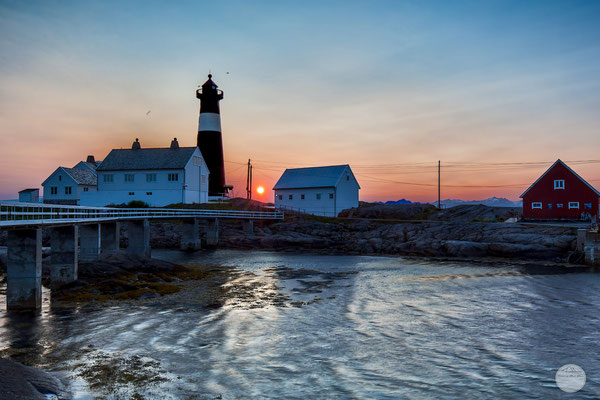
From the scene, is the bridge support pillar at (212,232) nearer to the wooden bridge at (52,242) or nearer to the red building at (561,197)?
the wooden bridge at (52,242)

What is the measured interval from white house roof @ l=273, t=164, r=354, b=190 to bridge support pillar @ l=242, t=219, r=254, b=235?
44.1 ft

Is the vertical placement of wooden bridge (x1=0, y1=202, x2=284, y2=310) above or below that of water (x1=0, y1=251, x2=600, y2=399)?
above

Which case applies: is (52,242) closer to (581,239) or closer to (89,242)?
(89,242)

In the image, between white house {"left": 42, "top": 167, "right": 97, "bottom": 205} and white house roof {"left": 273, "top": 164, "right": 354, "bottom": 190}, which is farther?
white house roof {"left": 273, "top": 164, "right": 354, "bottom": 190}

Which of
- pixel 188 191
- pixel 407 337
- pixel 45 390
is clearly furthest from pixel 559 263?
pixel 188 191

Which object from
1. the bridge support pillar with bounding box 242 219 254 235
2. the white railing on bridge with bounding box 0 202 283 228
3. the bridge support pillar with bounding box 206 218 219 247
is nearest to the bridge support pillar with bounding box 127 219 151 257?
the white railing on bridge with bounding box 0 202 283 228

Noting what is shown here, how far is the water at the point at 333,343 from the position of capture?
9.78 meters

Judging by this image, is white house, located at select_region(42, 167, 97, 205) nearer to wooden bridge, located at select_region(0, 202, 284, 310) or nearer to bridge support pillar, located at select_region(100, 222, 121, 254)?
wooden bridge, located at select_region(0, 202, 284, 310)

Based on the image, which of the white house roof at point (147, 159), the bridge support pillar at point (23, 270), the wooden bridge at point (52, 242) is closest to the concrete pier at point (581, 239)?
the wooden bridge at point (52, 242)

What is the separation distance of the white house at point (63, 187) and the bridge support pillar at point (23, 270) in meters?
46.4

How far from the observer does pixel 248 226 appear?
→ 51906 mm

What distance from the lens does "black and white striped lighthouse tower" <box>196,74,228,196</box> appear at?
6278 centimetres

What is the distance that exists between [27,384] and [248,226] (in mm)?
43487

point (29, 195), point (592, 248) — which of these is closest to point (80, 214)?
point (592, 248)
